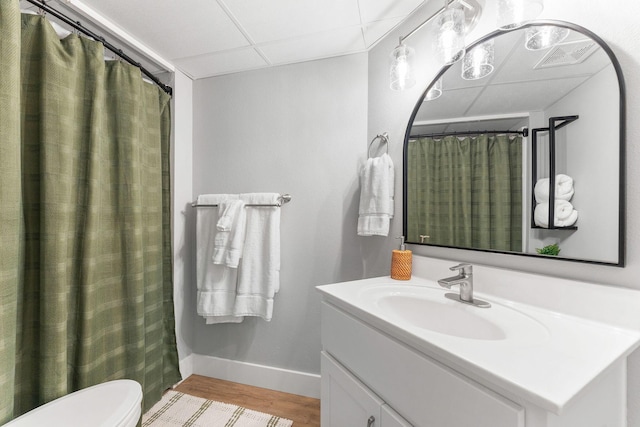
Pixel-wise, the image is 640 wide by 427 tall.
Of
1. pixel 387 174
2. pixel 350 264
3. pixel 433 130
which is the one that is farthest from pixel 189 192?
pixel 433 130

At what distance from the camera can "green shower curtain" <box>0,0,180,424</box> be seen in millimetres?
849

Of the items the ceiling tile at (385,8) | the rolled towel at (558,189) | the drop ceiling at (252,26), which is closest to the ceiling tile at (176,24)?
the drop ceiling at (252,26)

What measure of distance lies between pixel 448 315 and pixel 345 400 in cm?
47

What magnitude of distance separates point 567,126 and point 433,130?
0.47 meters

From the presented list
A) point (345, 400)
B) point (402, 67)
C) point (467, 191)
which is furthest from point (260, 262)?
point (402, 67)

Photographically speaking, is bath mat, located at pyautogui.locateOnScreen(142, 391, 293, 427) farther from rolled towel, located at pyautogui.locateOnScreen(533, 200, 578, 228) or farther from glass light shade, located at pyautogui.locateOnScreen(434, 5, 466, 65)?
glass light shade, located at pyautogui.locateOnScreen(434, 5, 466, 65)

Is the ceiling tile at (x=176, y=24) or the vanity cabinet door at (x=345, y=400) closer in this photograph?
the vanity cabinet door at (x=345, y=400)

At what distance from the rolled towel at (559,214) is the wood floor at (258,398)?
144 centimetres

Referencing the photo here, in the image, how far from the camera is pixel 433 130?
117 centimetres

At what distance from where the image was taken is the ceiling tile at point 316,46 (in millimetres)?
1367

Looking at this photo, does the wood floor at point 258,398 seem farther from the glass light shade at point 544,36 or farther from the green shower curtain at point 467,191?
the glass light shade at point 544,36

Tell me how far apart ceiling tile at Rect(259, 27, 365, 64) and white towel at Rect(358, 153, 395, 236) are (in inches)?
26.6

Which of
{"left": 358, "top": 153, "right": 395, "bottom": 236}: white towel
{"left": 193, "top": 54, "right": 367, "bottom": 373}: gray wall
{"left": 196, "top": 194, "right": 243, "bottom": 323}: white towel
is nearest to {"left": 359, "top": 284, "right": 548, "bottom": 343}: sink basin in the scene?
{"left": 358, "top": 153, "right": 395, "bottom": 236}: white towel

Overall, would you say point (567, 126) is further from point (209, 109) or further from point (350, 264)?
point (209, 109)
